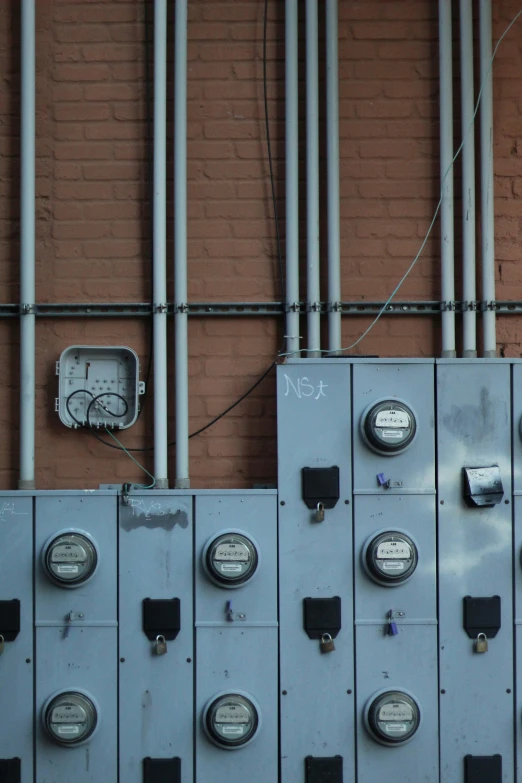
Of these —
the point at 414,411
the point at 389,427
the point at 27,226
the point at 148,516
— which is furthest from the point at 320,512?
the point at 27,226

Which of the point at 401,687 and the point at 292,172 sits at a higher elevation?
the point at 292,172

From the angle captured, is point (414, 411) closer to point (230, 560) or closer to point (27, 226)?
point (230, 560)

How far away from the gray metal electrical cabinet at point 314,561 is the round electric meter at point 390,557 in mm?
90

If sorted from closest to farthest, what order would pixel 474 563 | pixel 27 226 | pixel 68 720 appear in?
pixel 68 720, pixel 474 563, pixel 27 226

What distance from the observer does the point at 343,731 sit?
10.2 feet

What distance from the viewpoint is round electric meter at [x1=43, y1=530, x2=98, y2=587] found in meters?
3.07

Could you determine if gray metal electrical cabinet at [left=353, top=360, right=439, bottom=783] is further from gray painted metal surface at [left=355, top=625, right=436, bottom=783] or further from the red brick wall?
the red brick wall

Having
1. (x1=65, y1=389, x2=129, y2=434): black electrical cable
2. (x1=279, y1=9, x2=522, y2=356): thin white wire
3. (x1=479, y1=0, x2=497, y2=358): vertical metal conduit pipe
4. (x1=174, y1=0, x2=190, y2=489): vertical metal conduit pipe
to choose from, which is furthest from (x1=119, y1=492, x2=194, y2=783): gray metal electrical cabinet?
(x1=479, y1=0, x2=497, y2=358): vertical metal conduit pipe

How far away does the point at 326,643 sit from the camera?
310 centimetres

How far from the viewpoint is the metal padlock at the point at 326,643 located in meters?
3.10

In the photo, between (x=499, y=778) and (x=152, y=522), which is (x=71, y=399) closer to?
(x=152, y=522)

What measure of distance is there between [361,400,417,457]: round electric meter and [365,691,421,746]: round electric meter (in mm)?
924

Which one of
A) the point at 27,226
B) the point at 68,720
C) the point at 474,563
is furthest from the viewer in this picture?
the point at 27,226

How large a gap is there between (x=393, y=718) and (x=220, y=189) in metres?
2.23
